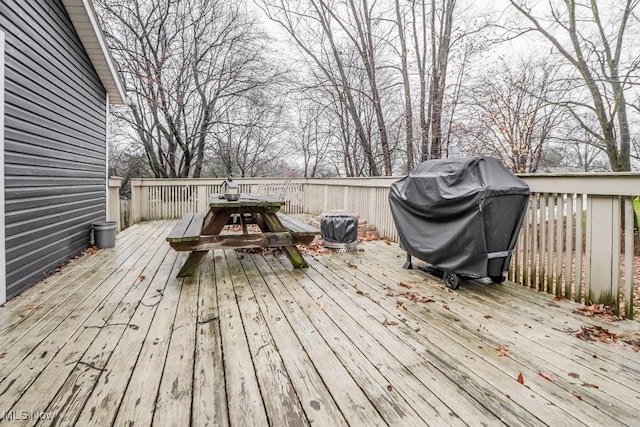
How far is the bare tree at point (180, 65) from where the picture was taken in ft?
31.4

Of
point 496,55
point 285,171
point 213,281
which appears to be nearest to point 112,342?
point 213,281

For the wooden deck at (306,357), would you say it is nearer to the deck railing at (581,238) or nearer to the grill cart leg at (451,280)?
the grill cart leg at (451,280)

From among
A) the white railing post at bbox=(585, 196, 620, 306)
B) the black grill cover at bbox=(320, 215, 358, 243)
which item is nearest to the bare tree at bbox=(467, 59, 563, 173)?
the black grill cover at bbox=(320, 215, 358, 243)

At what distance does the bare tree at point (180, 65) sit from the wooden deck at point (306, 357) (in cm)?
846

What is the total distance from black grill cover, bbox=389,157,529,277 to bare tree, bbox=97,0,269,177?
9.22 m

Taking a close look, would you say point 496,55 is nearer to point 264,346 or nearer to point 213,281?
point 213,281

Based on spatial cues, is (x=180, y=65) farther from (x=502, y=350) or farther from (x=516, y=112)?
(x=502, y=350)

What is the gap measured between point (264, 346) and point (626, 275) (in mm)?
2519

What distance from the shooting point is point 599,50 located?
7.03 m

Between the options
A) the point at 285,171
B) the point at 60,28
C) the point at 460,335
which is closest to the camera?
the point at 460,335

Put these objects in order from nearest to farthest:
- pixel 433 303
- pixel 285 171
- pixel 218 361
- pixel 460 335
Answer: pixel 218 361, pixel 460 335, pixel 433 303, pixel 285 171

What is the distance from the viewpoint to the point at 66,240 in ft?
13.7

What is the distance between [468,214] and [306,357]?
1823 mm

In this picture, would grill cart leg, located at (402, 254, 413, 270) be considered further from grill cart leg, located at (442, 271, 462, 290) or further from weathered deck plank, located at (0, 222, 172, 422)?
weathered deck plank, located at (0, 222, 172, 422)
